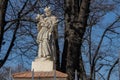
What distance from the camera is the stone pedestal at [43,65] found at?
1216cm

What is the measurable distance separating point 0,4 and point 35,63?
18.5ft

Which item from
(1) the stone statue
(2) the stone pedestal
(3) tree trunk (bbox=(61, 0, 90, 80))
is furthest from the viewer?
(3) tree trunk (bbox=(61, 0, 90, 80))

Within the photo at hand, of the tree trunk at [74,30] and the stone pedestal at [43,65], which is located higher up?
the tree trunk at [74,30]

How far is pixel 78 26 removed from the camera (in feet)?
52.5

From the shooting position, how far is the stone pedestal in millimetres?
12156

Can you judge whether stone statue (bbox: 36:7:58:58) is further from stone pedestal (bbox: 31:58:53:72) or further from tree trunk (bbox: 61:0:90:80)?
tree trunk (bbox: 61:0:90:80)

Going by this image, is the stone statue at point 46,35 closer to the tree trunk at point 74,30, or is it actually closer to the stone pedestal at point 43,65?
the stone pedestal at point 43,65

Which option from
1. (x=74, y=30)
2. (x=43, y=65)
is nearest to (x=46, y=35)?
(x=43, y=65)

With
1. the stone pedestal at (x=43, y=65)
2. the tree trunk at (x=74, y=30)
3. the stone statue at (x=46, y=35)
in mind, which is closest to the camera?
the stone pedestal at (x=43, y=65)

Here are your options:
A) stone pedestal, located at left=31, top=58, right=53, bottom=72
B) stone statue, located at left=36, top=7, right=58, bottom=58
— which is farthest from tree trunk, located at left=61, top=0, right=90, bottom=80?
stone pedestal, located at left=31, top=58, right=53, bottom=72

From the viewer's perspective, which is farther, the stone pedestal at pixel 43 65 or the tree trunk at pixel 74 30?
the tree trunk at pixel 74 30

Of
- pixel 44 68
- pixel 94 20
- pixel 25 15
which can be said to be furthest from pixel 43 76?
pixel 94 20

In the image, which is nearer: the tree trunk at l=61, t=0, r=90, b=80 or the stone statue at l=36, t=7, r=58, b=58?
the stone statue at l=36, t=7, r=58, b=58

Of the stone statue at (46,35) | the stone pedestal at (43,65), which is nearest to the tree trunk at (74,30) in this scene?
the stone statue at (46,35)
